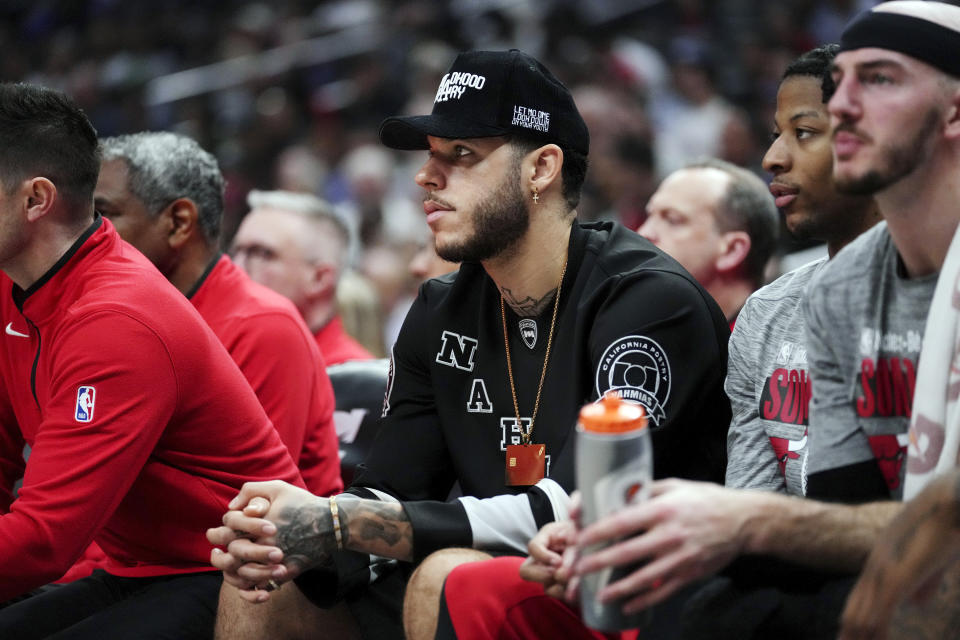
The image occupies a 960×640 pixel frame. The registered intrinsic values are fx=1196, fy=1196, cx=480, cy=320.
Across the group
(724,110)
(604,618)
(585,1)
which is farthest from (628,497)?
(585,1)

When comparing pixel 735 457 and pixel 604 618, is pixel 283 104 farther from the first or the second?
pixel 604 618

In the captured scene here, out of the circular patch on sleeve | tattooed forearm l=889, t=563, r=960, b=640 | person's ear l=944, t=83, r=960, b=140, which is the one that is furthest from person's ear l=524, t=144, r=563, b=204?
tattooed forearm l=889, t=563, r=960, b=640

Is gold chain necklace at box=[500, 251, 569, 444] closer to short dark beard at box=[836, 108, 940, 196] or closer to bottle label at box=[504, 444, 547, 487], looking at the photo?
bottle label at box=[504, 444, 547, 487]

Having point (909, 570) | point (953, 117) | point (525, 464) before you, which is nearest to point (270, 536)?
point (525, 464)

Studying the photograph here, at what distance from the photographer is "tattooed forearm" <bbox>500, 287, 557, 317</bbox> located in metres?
2.89

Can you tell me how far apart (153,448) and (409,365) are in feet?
2.17

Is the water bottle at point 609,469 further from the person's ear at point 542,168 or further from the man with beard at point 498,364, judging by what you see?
the person's ear at point 542,168

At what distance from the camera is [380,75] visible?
10.3 meters

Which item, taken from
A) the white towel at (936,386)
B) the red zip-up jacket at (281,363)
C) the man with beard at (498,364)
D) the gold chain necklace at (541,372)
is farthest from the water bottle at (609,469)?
the red zip-up jacket at (281,363)

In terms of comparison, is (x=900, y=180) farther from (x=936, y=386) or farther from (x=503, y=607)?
(x=503, y=607)

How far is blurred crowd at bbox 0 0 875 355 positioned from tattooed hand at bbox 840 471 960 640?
5.48 meters

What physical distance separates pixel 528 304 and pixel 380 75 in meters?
7.74

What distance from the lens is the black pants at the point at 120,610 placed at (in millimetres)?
2762

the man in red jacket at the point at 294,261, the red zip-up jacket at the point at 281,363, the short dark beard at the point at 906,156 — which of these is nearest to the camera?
the short dark beard at the point at 906,156
